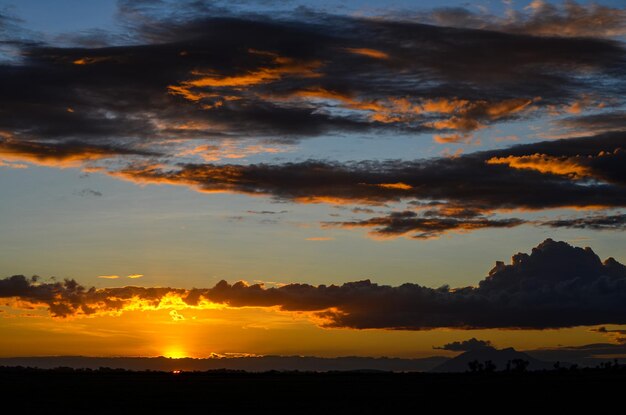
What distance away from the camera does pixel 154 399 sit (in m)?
123

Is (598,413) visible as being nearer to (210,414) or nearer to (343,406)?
(343,406)

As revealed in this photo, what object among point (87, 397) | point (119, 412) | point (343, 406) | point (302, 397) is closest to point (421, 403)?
point (343, 406)

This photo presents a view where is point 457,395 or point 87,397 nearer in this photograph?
point 87,397

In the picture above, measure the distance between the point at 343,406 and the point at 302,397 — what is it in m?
21.8

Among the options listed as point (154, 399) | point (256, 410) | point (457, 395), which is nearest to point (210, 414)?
point (256, 410)

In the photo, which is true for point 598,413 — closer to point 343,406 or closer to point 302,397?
point 343,406

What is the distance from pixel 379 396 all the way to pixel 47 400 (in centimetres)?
4881

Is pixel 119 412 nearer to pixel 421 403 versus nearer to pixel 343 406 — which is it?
pixel 343 406

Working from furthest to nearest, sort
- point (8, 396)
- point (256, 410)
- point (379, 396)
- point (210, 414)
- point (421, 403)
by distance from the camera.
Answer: point (379, 396), point (8, 396), point (421, 403), point (256, 410), point (210, 414)

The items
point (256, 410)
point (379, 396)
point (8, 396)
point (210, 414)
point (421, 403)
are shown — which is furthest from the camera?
point (379, 396)

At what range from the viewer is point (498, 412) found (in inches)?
3989

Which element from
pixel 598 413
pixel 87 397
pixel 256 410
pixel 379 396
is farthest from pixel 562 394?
pixel 87 397

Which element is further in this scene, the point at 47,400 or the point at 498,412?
the point at 47,400

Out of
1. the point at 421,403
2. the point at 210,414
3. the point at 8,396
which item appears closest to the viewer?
the point at 210,414
